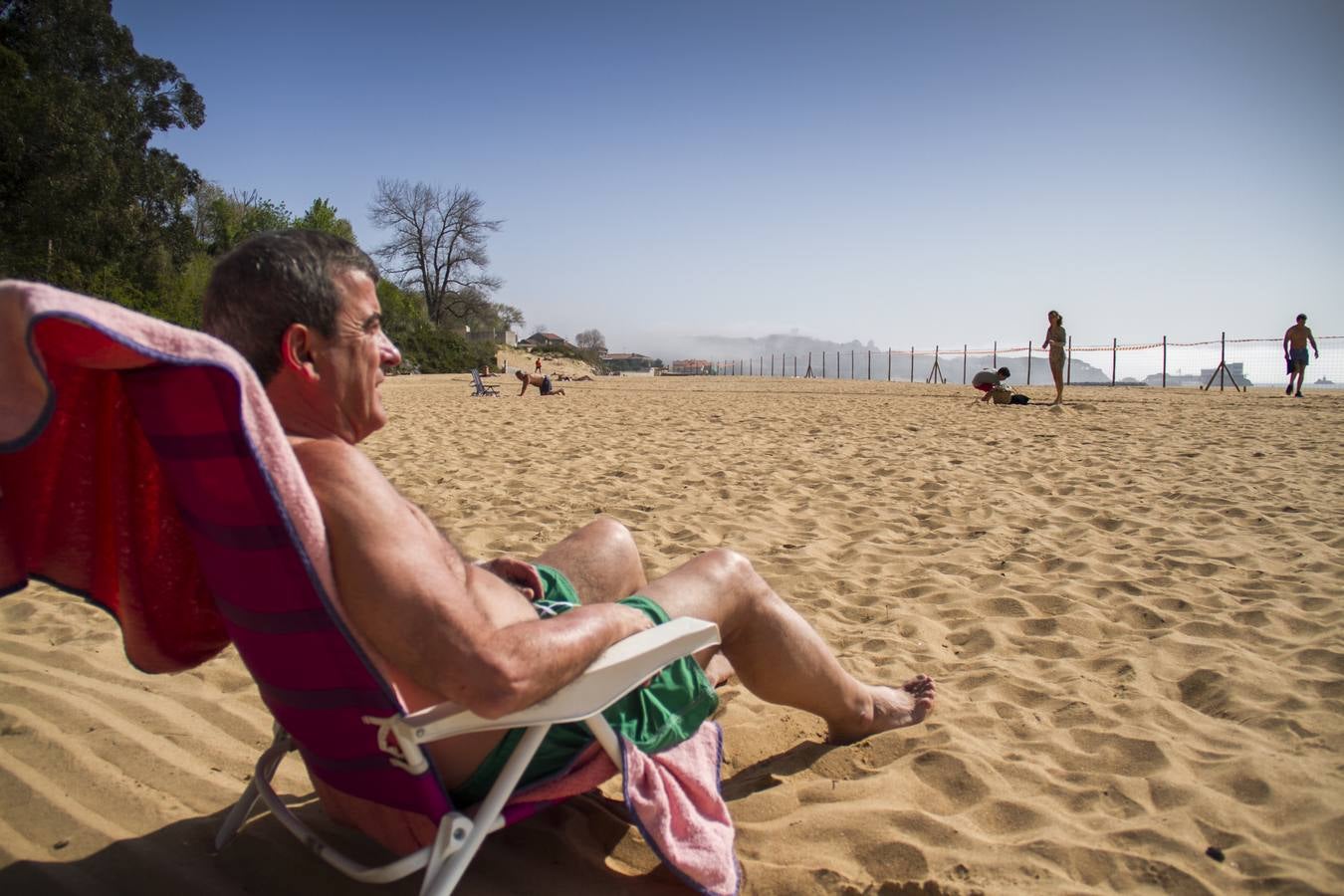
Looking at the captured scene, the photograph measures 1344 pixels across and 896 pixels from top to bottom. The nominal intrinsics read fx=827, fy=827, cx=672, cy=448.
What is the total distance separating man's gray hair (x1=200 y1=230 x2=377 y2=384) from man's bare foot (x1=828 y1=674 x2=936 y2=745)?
167 centimetres

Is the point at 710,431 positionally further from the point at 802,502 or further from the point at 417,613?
the point at 417,613

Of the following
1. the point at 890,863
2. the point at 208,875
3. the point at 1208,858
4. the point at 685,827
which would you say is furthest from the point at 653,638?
the point at 1208,858

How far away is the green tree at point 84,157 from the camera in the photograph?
1706cm

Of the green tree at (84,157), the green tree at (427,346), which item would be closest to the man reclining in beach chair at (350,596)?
the green tree at (84,157)

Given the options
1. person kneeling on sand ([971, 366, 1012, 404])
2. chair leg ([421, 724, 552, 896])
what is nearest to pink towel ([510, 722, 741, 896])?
chair leg ([421, 724, 552, 896])

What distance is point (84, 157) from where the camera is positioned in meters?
17.8

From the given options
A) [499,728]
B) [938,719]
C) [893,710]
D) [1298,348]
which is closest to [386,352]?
[499,728]

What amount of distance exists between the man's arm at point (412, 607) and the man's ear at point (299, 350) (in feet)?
0.56

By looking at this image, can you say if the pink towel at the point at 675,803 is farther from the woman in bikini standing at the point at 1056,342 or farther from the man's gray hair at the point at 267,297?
the woman in bikini standing at the point at 1056,342

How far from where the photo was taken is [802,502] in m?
5.12

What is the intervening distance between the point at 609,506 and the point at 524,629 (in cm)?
357

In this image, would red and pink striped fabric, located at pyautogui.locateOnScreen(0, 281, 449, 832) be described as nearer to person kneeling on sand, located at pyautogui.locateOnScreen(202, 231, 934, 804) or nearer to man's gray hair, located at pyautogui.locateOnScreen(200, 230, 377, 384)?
person kneeling on sand, located at pyautogui.locateOnScreen(202, 231, 934, 804)

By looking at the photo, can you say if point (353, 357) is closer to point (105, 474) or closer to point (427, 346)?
point (105, 474)

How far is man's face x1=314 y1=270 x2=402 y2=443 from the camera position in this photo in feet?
4.91
